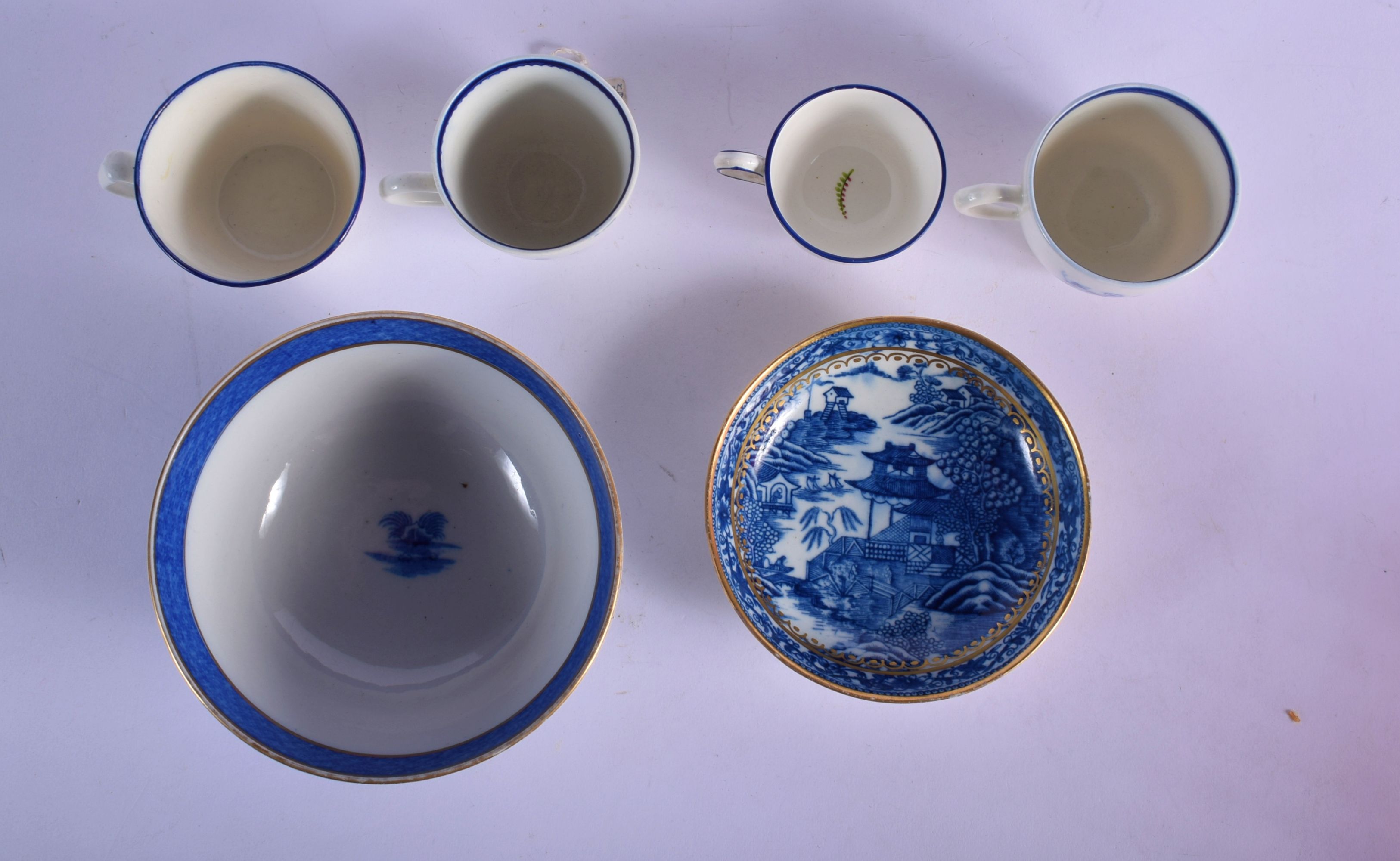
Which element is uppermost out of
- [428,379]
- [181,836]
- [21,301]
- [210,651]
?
[21,301]

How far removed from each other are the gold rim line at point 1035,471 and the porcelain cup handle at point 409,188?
17.7 inches

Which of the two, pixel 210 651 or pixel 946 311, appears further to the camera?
pixel 946 311

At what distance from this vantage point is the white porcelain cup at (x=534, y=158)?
2.60 ft

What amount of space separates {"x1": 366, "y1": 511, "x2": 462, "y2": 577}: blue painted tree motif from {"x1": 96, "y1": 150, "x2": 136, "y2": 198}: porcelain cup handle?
1.49ft


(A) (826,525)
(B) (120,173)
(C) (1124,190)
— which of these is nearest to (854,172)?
(C) (1124,190)

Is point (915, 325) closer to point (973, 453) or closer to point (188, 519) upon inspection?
point (973, 453)

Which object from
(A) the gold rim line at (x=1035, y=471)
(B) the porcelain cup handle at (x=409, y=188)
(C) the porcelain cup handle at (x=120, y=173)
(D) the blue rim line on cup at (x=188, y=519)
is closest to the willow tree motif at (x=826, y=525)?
(A) the gold rim line at (x=1035, y=471)

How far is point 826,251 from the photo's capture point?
852mm

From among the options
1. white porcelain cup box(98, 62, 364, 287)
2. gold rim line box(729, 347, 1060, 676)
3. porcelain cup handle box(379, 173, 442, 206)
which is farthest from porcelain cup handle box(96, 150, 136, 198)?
gold rim line box(729, 347, 1060, 676)

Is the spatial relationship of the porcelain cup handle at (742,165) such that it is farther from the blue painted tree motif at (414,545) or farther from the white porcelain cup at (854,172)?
the blue painted tree motif at (414,545)

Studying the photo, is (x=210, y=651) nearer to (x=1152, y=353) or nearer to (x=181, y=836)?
(x=181, y=836)

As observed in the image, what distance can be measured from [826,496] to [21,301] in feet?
3.47

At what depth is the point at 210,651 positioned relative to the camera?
0.77 metres

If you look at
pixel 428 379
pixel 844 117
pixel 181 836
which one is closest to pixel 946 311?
pixel 844 117
